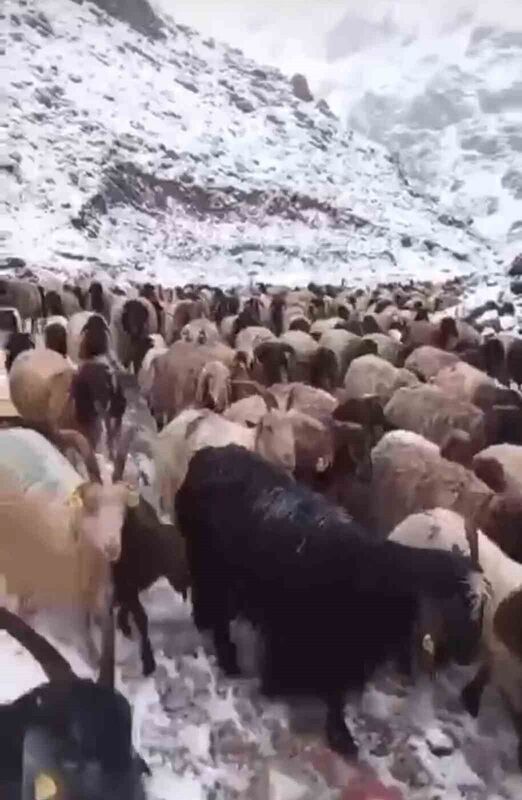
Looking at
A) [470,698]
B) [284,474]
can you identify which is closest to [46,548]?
[284,474]

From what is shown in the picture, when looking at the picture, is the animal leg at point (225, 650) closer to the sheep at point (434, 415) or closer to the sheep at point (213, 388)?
the sheep at point (213, 388)

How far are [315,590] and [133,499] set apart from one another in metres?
0.43

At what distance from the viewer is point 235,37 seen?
2.63 meters

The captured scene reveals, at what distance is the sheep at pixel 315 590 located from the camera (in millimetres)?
2104

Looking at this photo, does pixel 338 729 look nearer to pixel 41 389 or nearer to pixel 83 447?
pixel 83 447

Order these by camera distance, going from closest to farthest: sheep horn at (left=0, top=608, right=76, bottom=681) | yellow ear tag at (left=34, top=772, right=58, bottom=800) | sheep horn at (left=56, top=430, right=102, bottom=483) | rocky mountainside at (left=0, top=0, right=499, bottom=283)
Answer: yellow ear tag at (left=34, top=772, right=58, bottom=800) → sheep horn at (left=0, top=608, right=76, bottom=681) → sheep horn at (left=56, top=430, right=102, bottom=483) → rocky mountainside at (left=0, top=0, right=499, bottom=283)

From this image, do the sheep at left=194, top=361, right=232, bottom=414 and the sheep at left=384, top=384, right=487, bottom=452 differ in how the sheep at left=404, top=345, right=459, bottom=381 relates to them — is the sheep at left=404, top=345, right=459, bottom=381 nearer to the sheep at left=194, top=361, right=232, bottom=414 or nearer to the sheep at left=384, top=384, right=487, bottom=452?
the sheep at left=384, top=384, right=487, bottom=452

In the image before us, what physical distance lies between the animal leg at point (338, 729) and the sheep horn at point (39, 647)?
503mm

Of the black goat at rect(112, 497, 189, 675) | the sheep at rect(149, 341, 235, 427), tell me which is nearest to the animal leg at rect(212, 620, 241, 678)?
the black goat at rect(112, 497, 189, 675)

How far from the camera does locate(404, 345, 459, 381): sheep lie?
2836 millimetres

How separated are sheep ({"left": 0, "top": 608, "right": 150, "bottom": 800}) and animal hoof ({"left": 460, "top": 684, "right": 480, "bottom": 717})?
2.06ft

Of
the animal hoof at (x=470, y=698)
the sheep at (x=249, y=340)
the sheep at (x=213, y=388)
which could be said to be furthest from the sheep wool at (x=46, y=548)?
the animal hoof at (x=470, y=698)

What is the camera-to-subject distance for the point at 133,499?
2.27 metres

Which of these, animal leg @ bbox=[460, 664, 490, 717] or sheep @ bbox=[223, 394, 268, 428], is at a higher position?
sheep @ bbox=[223, 394, 268, 428]
